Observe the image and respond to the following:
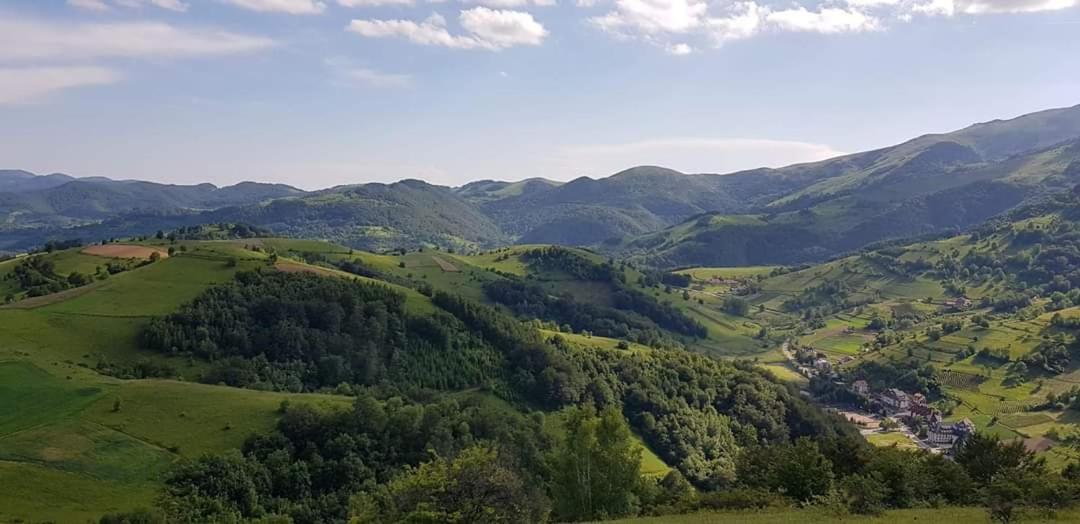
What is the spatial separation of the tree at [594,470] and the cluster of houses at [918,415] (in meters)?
94.3

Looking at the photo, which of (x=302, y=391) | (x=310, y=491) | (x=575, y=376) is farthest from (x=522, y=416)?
(x=310, y=491)

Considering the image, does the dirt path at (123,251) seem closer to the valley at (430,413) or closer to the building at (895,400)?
the valley at (430,413)

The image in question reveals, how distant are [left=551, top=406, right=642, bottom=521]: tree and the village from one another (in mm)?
95168

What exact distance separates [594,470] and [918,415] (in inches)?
5233

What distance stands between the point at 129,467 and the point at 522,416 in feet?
203

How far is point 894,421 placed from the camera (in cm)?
15962

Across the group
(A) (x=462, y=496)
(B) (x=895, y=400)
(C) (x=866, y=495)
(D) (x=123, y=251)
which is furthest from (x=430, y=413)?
(D) (x=123, y=251)

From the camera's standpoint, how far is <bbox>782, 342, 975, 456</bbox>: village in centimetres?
14100

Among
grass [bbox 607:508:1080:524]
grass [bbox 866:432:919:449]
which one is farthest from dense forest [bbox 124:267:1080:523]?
grass [bbox 866:432:919:449]

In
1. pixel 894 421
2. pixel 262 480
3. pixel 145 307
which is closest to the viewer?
pixel 262 480

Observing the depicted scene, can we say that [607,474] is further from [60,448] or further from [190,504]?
[60,448]

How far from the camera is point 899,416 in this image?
16412cm

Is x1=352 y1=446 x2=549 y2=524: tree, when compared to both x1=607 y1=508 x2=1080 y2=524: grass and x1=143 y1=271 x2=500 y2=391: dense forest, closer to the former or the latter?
x1=607 y1=508 x2=1080 y2=524: grass

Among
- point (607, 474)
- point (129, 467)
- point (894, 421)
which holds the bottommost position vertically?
point (894, 421)
